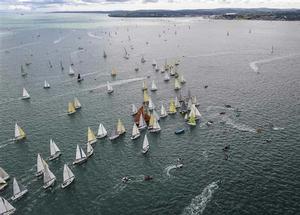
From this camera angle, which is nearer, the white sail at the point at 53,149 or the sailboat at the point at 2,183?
the sailboat at the point at 2,183

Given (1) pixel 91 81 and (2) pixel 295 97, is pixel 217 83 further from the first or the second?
(1) pixel 91 81

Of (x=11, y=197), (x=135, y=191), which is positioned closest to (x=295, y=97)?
(x=135, y=191)

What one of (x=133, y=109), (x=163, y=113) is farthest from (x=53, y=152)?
(x=163, y=113)

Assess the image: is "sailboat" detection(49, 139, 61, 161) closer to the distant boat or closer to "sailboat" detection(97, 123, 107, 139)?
"sailboat" detection(97, 123, 107, 139)

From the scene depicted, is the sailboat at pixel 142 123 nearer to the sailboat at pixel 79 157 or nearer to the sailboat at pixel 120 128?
the sailboat at pixel 120 128

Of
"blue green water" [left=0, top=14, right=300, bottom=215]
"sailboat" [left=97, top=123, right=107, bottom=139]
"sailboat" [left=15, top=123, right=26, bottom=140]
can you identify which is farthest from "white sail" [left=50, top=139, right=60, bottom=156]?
"sailboat" [left=15, top=123, right=26, bottom=140]

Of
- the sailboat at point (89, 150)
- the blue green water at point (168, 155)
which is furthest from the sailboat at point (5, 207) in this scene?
the sailboat at point (89, 150)
